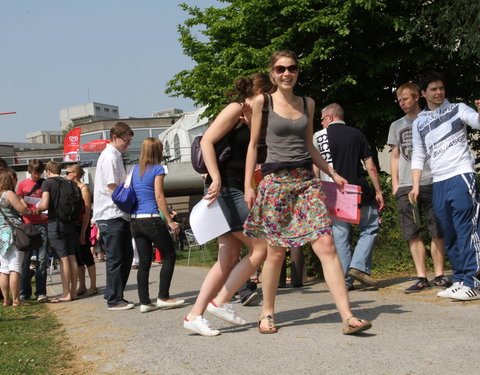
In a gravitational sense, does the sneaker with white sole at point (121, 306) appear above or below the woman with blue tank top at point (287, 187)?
below

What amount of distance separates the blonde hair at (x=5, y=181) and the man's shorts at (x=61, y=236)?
2.48ft

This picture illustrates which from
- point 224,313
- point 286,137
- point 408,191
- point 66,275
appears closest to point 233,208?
point 286,137

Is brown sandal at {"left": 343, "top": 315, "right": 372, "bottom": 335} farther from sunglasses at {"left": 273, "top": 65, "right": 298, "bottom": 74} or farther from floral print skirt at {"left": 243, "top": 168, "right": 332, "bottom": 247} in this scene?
sunglasses at {"left": 273, "top": 65, "right": 298, "bottom": 74}

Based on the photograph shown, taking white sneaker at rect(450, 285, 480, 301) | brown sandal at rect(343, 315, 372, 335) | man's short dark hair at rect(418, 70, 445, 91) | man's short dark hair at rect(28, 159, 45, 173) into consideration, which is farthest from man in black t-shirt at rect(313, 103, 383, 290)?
man's short dark hair at rect(28, 159, 45, 173)

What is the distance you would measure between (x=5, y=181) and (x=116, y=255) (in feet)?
7.08

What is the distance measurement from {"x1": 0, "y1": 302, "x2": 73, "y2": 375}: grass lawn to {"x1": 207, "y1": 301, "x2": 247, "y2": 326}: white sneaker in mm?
1169

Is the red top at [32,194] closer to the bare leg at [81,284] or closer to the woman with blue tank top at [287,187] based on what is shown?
the bare leg at [81,284]

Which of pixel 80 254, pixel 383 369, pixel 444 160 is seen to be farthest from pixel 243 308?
pixel 80 254

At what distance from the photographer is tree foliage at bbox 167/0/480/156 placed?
63.7ft

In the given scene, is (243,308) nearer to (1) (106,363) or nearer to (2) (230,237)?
(2) (230,237)

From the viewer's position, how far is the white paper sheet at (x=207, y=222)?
17.0ft

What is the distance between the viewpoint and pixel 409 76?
69.7 ft

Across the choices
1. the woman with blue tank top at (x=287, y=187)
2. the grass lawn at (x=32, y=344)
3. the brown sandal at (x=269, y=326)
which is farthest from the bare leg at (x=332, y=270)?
the grass lawn at (x=32, y=344)

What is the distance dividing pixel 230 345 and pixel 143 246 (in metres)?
2.81
